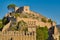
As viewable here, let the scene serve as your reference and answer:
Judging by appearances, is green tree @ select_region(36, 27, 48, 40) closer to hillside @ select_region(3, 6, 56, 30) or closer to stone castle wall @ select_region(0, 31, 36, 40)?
hillside @ select_region(3, 6, 56, 30)

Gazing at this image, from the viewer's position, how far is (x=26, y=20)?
62688mm

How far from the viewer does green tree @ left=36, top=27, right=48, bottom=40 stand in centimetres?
5596

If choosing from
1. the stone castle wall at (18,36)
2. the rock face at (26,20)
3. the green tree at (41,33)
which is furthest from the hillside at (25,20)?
the stone castle wall at (18,36)

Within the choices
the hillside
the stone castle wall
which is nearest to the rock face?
the hillside

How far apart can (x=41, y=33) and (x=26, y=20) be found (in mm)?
6717

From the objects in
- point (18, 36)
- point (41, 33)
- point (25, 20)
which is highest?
point (25, 20)

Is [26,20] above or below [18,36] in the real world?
above

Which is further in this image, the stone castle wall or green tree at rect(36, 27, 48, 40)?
green tree at rect(36, 27, 48, 40)

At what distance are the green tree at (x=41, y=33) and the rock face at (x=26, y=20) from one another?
56.8 inches

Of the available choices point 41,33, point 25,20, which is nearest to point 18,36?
point 41,33

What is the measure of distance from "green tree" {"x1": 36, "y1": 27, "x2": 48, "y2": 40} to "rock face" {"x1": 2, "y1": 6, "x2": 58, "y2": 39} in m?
1.44

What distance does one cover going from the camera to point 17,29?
2250 inches

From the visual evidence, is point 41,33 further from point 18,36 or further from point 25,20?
point 25,20

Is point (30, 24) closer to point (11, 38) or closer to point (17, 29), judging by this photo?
point (17, 29)
